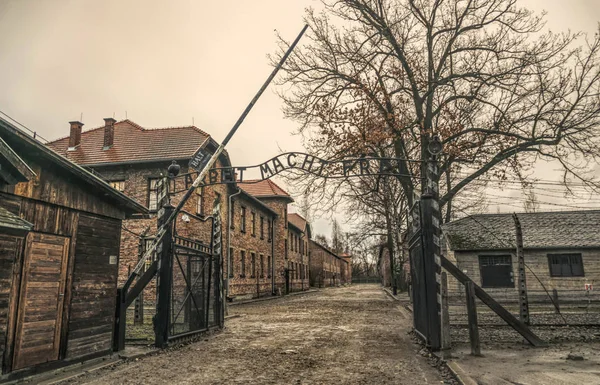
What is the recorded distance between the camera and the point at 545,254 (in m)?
23.6

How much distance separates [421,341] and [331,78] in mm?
11506

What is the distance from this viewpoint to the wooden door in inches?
253

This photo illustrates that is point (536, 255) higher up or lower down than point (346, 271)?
higher up

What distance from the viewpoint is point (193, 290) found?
1045 cm

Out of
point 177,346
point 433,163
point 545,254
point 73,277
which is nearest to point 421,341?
point 433,163

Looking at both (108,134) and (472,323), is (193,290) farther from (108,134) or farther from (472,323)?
(108,134)

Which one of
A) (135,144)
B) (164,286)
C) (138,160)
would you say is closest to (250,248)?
(135,144)

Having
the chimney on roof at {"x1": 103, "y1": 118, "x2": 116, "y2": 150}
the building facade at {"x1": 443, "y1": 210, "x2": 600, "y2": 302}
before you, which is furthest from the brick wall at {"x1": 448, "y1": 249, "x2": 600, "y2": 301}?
the chimney on roof at {"x1": 103, "y1": 118, "x2": 116, "y2": 150}

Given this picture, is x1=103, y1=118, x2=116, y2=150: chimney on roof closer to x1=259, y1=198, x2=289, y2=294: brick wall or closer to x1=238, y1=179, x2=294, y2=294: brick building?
x1=238, y1=179, x2=294, y2=294: brick building

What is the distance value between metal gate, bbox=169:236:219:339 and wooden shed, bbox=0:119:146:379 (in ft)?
5.25

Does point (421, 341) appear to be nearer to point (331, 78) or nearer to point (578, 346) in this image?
point (578, 346)

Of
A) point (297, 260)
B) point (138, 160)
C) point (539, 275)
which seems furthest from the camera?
point (297, 260)

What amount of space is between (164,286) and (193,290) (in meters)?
1.26

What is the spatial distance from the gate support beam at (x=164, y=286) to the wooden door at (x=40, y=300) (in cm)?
232
